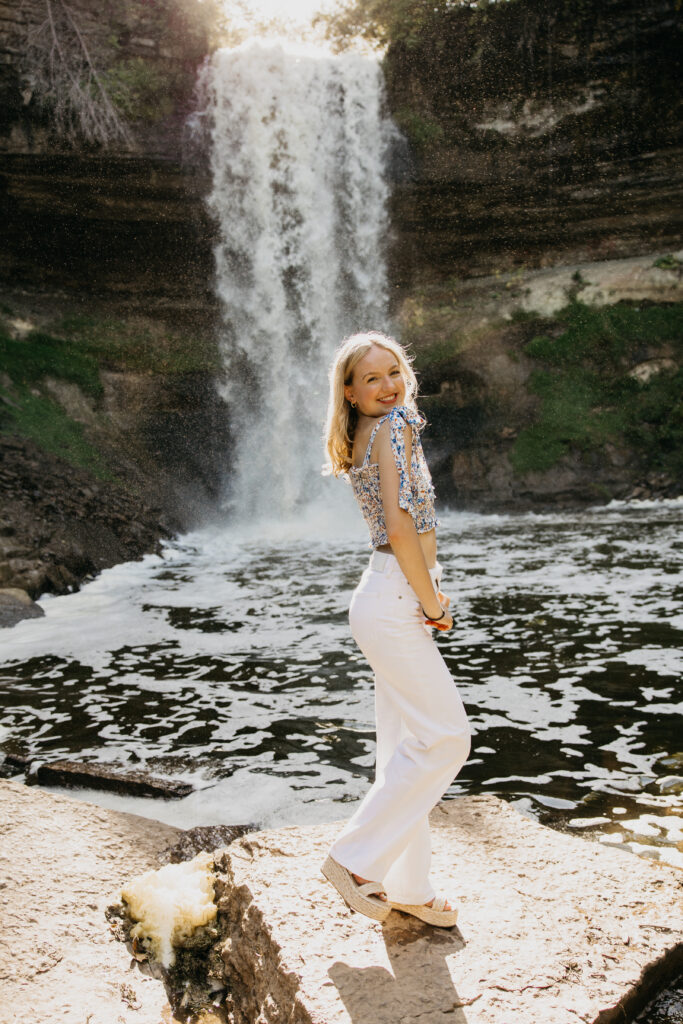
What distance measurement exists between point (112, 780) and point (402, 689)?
2.55 metres

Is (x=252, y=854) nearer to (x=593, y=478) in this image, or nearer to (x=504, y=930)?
(x=504, y=930)

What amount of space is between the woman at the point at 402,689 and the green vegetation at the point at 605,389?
14124 millimetres

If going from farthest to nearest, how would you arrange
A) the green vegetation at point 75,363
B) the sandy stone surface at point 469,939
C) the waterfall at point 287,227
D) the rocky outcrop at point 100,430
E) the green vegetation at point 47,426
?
1. the waterfall at point 287,227
2. the green vegetation at point 75,363
3. the green vegetation at point 47,426
4. the rocky outcrop at point 100,430
5. the sandy stone surface at point 469,939

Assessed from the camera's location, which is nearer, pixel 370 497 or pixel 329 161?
pixel 370 497

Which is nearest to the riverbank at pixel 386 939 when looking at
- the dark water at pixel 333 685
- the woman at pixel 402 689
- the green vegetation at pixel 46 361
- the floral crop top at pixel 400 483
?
the woman at pixel 402 689

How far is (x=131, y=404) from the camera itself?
54.7ft

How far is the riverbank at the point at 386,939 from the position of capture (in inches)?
86.6

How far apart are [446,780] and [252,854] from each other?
2.91ft

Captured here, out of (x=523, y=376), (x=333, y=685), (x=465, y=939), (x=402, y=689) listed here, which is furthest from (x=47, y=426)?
(x=465, y=939)

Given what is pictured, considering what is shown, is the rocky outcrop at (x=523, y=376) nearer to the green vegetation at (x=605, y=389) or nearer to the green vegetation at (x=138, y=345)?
the green vegetation at (x=605, y=389)

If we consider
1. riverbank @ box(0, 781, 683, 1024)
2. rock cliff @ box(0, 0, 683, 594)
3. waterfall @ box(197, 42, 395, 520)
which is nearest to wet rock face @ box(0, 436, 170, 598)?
rock cliff @ box(0, 0, 683, 594)

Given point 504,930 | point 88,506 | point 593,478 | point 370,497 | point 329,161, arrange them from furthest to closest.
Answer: point 329,161, point 593,478, point 88,506, point 370,497, point 504,930

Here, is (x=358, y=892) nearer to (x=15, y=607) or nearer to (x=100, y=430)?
(x=15, y=607)

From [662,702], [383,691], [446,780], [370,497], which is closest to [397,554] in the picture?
[370,497]
